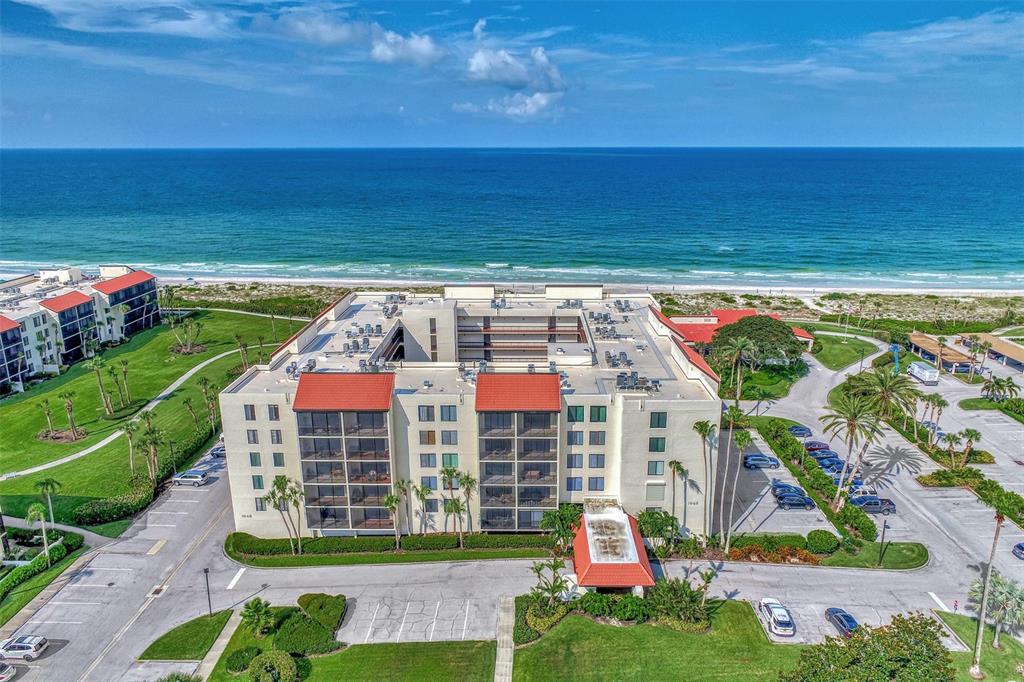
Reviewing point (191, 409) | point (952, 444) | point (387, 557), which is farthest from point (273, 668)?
point (952, 444)

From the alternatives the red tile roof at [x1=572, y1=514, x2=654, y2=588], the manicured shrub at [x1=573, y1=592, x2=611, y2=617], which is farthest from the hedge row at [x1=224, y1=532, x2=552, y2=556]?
the manicured shrub at [x1=573, y1=592, x2=611, y2=617]

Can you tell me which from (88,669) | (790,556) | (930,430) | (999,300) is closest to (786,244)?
(999,300)

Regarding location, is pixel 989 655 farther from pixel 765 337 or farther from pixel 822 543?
pixel 765 337

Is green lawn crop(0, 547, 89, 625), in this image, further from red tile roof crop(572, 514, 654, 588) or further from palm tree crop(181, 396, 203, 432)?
red tile roof crop(572, 514, 654, 588)

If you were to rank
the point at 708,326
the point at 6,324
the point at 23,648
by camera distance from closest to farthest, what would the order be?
the point at 23,648 → the point at 6,324 → the point at 708,326

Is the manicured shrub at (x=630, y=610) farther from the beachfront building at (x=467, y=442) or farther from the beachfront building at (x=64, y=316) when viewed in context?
the beachfront building at (x=64, y=316)

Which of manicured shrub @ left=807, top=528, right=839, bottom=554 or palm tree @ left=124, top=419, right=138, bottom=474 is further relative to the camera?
palm tree @ left=124, top=419, right=138, bottom=474
